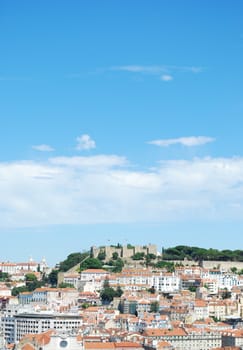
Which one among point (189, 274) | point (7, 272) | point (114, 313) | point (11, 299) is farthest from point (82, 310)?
point (7, 272)

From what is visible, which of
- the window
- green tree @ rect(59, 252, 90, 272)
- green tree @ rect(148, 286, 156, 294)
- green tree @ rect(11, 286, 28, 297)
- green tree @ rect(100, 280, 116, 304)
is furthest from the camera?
green tree @ rect(59, 252, 90, 272)

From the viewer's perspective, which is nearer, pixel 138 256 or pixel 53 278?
pixel 53 278

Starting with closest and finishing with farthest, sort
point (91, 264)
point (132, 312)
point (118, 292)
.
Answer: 1. point (132, 312)
2. point (118, 292)
3. point (91, 264)

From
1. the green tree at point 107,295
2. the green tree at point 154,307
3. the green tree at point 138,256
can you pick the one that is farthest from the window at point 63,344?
the green tree at point 138,256

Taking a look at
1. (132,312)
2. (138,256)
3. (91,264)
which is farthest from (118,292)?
(138,256)

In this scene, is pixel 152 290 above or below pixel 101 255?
below

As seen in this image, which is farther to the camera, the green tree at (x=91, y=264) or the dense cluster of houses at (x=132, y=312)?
the green tree at (x=91, y=264)

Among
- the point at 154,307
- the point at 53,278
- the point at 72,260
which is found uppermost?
the point at 72,260

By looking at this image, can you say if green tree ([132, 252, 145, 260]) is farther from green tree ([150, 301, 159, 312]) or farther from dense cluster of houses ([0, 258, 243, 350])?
green tree ([150, 301, 159, 312])

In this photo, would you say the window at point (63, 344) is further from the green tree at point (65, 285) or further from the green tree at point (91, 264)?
the green tree at point (91, 264)

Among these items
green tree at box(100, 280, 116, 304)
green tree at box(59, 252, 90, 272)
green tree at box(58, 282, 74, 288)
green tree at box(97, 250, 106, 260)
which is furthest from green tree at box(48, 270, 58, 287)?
green tree at box(100, 280, 116, 304)

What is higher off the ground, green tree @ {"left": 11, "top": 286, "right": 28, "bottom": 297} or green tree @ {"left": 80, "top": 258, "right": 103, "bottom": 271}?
green tree @ {"left": 80, "top": 258, "right": 103, "bottom": 271}

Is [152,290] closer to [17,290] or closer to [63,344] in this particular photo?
[17,290]

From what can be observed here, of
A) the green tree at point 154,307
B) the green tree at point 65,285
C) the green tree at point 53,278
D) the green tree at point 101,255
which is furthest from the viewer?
the green tree at point 101,255
